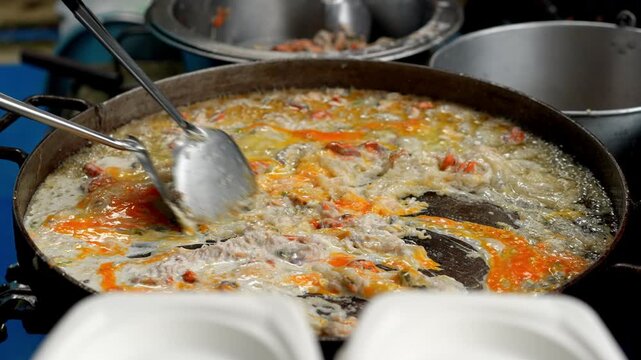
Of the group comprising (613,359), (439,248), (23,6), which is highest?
(613,359)

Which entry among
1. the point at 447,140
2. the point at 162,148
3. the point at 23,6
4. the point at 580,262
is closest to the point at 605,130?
the point at 447,140

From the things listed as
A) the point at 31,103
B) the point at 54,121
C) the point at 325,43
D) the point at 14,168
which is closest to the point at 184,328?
the point at 54,121

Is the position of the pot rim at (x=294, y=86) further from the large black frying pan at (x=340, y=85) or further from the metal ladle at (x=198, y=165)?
the metal ladle at (x=198, y=165)

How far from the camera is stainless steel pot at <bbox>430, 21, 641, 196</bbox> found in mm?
3191

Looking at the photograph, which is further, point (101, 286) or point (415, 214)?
point (415, 214)

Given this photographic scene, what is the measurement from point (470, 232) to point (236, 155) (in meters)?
0.76

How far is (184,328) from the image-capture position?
0.85 metres

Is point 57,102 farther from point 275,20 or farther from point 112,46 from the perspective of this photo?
point 275,20

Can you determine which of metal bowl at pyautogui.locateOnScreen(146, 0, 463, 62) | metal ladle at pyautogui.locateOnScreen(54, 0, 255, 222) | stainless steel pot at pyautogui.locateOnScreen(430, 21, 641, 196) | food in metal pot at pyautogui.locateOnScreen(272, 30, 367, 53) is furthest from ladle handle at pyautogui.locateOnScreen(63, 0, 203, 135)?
food in metal pot at pyautogui.locateOnScreen(272, 30, 367, 53)

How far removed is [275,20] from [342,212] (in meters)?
2.09

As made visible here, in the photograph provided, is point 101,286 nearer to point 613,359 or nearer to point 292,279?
point 292,279

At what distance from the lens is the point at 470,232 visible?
86.0 inches

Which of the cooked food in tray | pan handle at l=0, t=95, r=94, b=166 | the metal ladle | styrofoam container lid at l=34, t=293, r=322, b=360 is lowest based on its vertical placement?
the cooked food in tray

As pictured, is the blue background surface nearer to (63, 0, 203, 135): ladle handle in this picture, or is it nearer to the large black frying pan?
the large black frying pan
